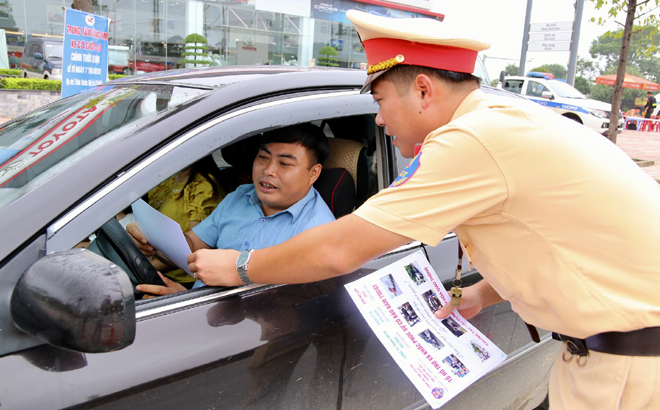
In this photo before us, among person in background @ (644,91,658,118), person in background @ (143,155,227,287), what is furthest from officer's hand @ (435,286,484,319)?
person in background @ (644,91,658,118)

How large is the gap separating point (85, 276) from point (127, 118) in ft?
2.48

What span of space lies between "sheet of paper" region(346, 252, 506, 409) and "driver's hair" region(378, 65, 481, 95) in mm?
557

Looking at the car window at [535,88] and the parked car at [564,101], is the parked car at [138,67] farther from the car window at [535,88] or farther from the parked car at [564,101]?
the car window at [535,88]

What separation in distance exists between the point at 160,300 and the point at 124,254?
0.58m

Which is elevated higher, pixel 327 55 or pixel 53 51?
pixel 327 55

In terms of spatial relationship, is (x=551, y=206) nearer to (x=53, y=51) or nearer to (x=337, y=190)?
(x=337, y=190)

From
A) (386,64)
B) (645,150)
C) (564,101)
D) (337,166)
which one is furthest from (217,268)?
(645,150)

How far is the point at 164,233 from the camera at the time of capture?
70.6 inches

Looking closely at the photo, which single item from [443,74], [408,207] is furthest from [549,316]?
[443,74]

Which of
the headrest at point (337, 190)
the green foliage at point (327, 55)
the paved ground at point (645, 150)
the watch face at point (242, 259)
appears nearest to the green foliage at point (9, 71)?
the paved ground at point (645, 150)

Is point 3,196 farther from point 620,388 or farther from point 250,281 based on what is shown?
point 620,388

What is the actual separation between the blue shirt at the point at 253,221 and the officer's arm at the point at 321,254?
1.85 feet

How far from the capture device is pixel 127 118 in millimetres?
1609

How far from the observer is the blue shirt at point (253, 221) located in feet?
6.52
